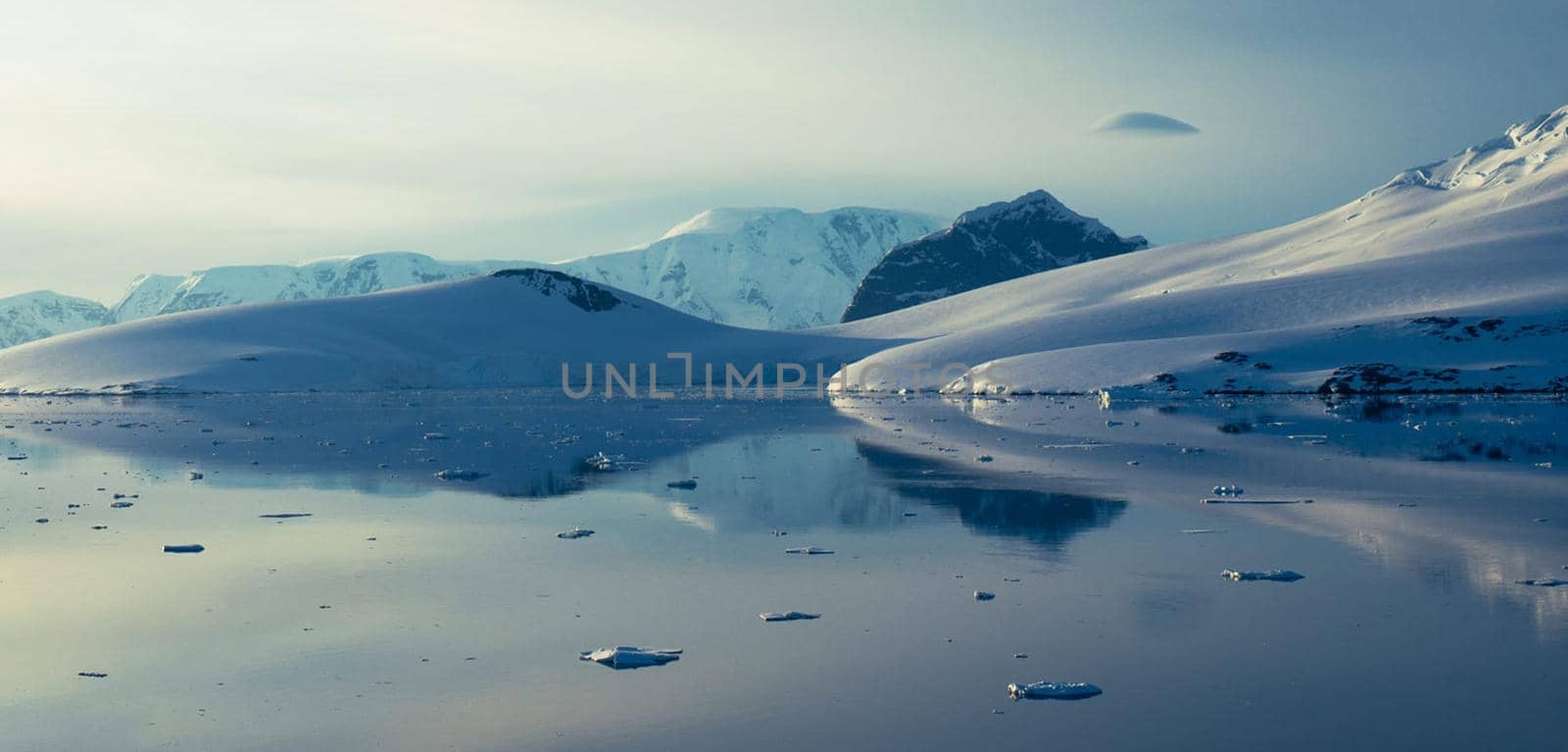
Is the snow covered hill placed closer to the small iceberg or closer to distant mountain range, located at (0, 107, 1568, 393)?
distant mountain range, located at (0, 107, 1568, 393)

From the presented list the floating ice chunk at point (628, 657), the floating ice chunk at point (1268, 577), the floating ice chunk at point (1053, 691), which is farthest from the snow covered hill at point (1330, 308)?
the floating ice chunk at point (1053, 691)

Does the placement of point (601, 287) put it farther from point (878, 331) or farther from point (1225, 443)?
point (1225, 443)

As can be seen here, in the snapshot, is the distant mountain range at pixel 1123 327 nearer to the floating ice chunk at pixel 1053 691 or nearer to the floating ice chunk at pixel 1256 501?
the floating ice chunk at pixel 1256 501

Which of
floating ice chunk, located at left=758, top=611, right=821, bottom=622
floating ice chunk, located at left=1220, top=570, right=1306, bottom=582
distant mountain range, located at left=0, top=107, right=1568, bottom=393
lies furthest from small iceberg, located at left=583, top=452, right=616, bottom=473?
distant mountain range, located at left=0, top=107, right=1568, bottom=393

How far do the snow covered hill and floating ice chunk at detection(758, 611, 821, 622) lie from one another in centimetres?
5317

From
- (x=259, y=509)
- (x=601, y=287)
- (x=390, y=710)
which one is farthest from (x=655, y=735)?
(x=601, y=287)

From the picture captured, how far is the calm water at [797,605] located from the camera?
9102 mm

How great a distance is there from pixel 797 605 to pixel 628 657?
2792mm

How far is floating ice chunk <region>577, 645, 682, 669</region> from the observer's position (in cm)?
1066

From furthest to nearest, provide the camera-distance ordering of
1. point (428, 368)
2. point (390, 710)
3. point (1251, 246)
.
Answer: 1. point (1251, 246)
2. point (428, 368)
3. point (390, 710)

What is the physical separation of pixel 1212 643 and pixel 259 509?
1618 centimetres

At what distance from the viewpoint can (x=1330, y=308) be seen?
78188 mm

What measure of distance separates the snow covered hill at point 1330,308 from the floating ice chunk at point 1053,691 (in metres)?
55.3

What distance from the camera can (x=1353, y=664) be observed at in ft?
34.0
